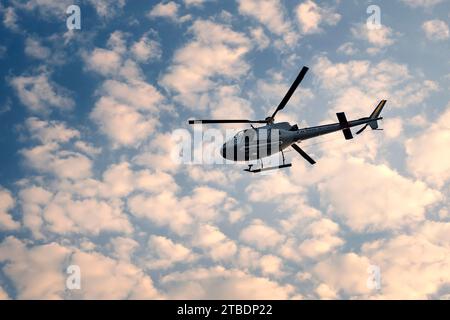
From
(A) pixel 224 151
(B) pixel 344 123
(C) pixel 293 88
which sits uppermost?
(C) pixel 293 88

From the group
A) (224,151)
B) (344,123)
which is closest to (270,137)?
(224,151)

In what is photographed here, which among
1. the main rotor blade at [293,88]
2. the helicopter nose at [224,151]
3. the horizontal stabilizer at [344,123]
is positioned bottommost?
the helicopter nose at [224,151]

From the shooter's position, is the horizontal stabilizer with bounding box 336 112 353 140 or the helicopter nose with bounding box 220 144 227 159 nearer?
the horizontal stabilizer with bounding box 336 112 353 140

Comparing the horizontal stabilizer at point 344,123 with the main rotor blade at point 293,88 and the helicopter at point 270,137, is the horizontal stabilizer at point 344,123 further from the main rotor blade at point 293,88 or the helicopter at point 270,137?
the main rotor blade at point 293,88

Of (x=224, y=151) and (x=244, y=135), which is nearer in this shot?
(x=244, y=135)

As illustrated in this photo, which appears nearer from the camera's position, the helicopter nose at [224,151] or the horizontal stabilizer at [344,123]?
the horizontal stabilizer at [344,123]

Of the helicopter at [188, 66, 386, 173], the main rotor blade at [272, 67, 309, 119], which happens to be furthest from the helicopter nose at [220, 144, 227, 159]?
the main rotor blade at [272, 67, 309, 119]

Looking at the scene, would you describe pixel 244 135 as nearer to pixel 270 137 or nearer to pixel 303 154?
pixel 270 137

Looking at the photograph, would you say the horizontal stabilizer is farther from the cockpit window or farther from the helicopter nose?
the helicopter nose

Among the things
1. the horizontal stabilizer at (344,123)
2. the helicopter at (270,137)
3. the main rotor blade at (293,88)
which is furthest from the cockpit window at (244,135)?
the horizontal stabilizer at (344,123)
